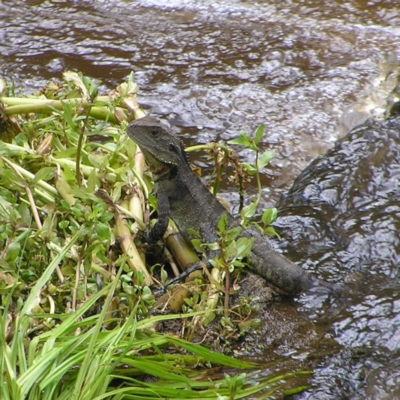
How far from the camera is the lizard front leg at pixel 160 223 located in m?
3.88

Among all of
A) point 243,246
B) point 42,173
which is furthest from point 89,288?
point 243,246

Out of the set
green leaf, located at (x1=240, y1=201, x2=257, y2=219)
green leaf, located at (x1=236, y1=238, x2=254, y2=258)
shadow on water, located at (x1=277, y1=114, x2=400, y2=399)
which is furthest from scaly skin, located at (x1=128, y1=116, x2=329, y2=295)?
green leaf, located at (x1=236, y1=238, x2=254, y2=258)

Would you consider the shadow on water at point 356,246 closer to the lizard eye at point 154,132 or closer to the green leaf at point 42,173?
the lizard eye at point 154,132

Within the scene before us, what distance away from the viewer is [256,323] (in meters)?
3.48

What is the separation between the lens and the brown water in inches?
261

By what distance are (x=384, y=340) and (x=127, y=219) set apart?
1.47 m

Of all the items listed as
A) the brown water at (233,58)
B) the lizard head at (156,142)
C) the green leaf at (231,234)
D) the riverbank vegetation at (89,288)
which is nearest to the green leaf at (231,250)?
the green leaf at (231,234)

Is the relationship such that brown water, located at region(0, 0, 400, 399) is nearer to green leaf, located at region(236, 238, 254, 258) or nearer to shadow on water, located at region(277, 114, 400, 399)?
shadow on water, located at region(277, 114, 400, 399)

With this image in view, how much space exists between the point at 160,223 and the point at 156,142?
63 cm

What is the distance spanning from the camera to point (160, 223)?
13.0ft

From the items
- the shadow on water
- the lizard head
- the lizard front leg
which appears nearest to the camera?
the shadow on water

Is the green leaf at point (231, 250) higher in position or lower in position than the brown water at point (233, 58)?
higher

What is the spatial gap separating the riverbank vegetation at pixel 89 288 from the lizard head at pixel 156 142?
10 cm

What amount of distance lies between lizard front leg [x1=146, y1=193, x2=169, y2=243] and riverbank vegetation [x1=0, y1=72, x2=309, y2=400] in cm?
6
